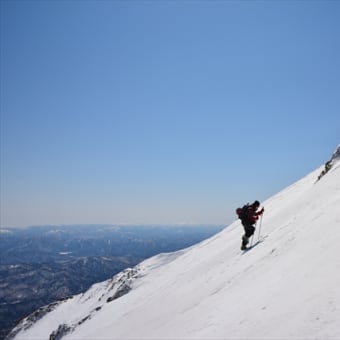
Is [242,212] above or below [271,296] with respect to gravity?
above

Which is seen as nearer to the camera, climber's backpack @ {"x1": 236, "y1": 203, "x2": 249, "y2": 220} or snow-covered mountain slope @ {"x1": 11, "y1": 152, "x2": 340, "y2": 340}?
snow-covered mountain slope @ {"x1": 11, "y1": 152, "x2": 340, "y2": 340}

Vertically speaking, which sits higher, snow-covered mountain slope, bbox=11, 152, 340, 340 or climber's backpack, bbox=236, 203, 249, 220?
climber's backpack, bbox=236, 203, 249, 220

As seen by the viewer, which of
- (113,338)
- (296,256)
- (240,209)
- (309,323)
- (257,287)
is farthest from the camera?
(240,209)

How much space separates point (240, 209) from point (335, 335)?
1493 centimetres

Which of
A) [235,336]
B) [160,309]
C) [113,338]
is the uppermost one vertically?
[235,336]

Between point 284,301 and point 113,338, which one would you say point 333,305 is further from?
point 113,338

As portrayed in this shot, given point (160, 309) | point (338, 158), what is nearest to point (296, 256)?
point (160, 309)

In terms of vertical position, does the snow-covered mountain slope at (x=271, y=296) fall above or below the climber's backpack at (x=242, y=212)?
below

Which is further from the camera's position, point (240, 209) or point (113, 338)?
point (240, 209)

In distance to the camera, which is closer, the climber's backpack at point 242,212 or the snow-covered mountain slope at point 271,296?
the snow-covered mountain slope at point 271,296

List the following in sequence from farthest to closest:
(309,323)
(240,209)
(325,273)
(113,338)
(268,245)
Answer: (240,209) → (113,338) → (268,245) → (325,273) → (309,323)

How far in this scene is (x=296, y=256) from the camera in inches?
485

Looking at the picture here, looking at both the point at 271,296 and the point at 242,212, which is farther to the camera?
the point at 242,212

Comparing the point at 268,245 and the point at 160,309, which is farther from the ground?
the point at 268,245
